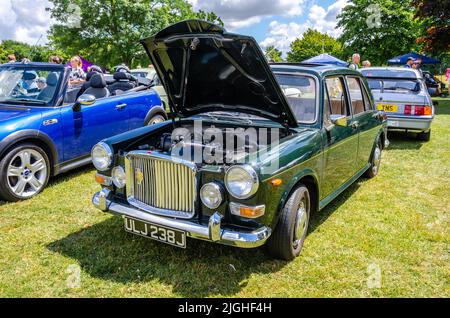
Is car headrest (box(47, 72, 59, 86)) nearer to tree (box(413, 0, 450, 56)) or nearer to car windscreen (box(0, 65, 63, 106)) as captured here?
car windscreen (box(0, 65, 63, 106))

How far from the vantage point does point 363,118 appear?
4883 mm

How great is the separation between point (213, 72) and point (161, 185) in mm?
1418

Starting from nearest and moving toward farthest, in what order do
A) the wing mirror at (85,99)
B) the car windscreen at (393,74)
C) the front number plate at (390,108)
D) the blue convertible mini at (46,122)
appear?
1. the blue convertible mini at (46,122)
2. the wing mirror at (85,99)
3. the front number plate at (390,108)
4. the car windscreen at (393,74)

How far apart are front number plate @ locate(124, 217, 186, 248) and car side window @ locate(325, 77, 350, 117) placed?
7.13ft

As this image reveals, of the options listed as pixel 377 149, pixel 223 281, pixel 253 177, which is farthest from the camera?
pixel 377 149

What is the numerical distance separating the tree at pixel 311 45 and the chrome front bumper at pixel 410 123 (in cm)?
5999

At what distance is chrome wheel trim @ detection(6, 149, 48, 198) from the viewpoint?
463 centimetres

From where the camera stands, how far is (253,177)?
108 inches

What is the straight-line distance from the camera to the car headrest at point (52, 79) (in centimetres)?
539

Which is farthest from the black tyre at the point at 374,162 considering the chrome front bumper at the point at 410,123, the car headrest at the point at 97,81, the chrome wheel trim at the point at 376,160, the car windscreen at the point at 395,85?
the car headrest at the point at 97,81

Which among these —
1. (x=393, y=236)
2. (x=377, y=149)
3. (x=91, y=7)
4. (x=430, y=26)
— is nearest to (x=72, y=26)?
(x=91, y=7)

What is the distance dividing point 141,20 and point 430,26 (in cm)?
1628

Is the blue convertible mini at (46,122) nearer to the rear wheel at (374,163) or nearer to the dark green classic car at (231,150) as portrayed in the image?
the dark green classic car at (231,150)
